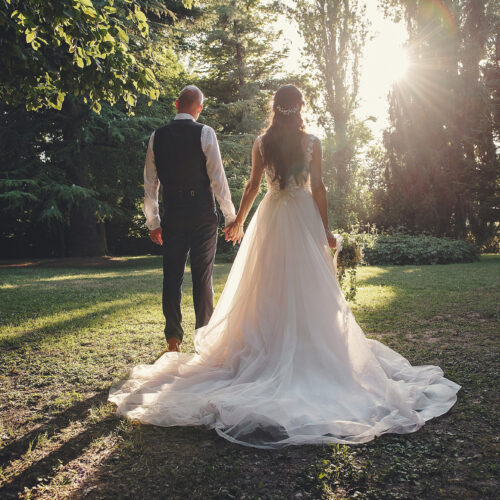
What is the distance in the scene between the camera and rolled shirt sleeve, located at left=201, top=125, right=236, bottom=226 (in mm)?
3730

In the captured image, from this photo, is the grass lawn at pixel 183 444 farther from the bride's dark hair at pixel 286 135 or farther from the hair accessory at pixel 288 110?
the hair accessory at pixel 288 110

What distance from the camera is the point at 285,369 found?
293 cm

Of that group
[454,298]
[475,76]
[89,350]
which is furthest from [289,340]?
[475,76]

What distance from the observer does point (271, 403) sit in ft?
8.53

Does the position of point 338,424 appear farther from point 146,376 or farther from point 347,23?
point 347,23

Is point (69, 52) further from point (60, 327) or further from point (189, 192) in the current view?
point (60, 327)

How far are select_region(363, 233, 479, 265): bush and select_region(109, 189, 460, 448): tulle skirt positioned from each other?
11.4 metres

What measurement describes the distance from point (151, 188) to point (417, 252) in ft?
40.7

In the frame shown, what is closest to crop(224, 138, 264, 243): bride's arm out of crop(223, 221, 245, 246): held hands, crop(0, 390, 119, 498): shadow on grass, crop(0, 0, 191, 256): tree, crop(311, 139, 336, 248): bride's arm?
crop(223, 221, 245, 246): held hands

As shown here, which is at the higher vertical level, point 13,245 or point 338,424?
point 13,245

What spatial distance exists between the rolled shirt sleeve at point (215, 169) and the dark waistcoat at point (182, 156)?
0.05m

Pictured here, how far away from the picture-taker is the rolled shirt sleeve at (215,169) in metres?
3.73

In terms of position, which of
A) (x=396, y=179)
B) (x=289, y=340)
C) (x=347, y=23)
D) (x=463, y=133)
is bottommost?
(x=289, y=340)

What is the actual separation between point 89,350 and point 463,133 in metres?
17.8
